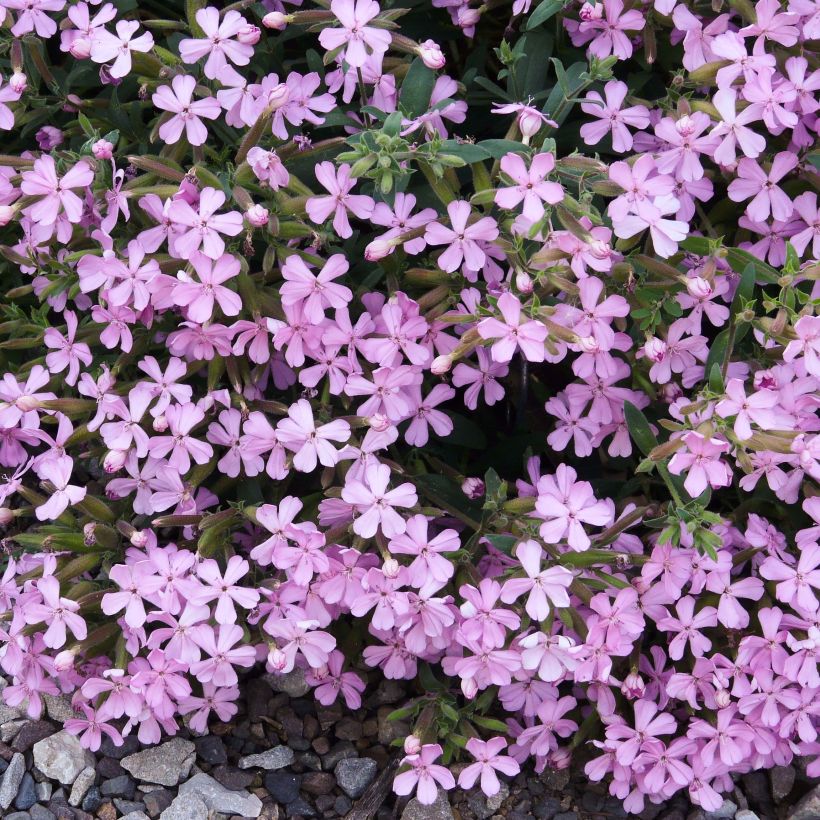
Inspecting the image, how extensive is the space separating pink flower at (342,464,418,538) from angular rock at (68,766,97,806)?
2.43 ft

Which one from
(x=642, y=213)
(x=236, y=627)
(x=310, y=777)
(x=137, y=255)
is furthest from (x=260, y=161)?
(x=310, y=777)

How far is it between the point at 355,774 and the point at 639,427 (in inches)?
33.1

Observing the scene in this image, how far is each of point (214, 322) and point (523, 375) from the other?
1.96 feet

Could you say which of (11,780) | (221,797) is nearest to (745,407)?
(221,797)

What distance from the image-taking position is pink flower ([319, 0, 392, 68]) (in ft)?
5.60

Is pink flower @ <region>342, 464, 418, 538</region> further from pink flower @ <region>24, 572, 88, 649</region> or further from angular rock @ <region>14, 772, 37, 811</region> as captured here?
angular rock @ <region>14, 772, 37, 811</region>

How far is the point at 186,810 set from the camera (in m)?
1.86

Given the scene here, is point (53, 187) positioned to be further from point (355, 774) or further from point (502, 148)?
point (355, 774)

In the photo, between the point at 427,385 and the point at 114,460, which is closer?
the point at 114,460

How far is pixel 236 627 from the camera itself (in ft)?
5.58

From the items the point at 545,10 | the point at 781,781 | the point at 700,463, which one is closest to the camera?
the point at 700,463

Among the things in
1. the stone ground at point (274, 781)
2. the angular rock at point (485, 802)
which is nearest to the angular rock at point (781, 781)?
the stone ground at point (274, 781)

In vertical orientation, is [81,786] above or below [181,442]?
below

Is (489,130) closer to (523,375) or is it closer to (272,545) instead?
(523,375)
